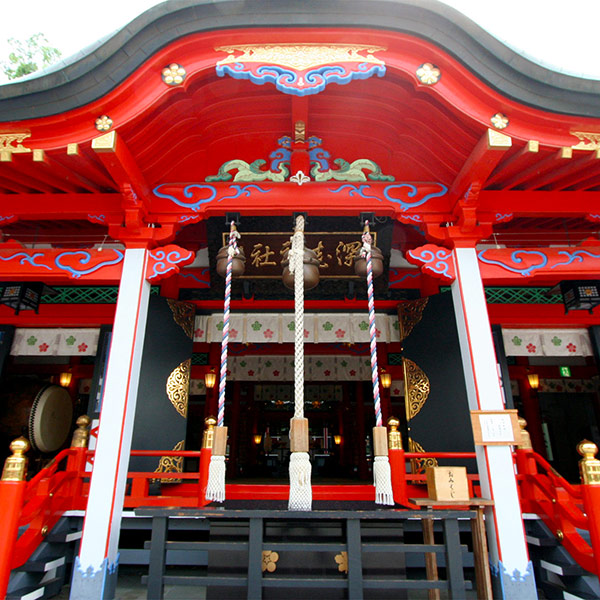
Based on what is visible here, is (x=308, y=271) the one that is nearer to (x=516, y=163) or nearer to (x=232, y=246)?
(x=232, y=246)

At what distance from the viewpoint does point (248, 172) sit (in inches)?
199

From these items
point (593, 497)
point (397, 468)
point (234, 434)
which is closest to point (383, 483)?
point (397, 468)

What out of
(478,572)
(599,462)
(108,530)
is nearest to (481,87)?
(599,462)

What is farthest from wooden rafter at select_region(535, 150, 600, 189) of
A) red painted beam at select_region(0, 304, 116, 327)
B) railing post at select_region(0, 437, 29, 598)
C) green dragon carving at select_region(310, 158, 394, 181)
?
red painted beam at select_region(0, 304, 116, 327)

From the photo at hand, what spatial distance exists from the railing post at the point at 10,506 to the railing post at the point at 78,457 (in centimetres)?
127

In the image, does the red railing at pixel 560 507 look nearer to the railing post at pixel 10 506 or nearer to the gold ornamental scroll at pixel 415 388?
Result: the gold ornamental scroll at pixel 415 388

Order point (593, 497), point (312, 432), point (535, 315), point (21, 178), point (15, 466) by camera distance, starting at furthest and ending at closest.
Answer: point (312, 432), point (535, 315), point (21, 178), point (15, 466), point (593, 497)

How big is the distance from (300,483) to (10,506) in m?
2.44

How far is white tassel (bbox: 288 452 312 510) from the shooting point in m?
3.19

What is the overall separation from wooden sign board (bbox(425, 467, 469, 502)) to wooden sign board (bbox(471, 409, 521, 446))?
0.68 meters

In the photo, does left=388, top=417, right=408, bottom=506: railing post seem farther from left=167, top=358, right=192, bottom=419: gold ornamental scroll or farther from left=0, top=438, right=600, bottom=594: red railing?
left=167, top=358, right=192, bottom=419: gold ornamental scroll

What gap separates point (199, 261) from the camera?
24.2 feet

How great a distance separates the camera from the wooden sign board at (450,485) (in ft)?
11.1

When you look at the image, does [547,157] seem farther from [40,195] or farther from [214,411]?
[214,411]
